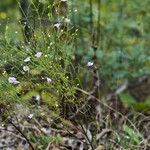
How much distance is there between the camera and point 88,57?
4.22 metres

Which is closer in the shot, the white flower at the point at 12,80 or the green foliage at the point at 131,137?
the white flower at the point at 12,80

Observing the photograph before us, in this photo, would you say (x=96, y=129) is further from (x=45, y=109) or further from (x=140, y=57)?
(x=140, y=57)

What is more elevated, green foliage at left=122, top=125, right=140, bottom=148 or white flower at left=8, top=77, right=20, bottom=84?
white flower at left=8, top=77, right=20, bottom=84

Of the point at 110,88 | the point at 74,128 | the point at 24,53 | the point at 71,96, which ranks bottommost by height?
the point at 110,88

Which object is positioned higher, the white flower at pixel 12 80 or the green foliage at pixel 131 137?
the white flower at pixel 12 80

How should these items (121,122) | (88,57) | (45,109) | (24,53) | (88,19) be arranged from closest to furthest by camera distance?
(24,53), (45,109), (121,122), (88,57), (88,19)

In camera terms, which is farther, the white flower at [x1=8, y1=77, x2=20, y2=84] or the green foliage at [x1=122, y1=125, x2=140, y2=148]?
the green foliage at [x1=122, y1=125, x2=140, y2=148]

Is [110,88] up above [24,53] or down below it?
below

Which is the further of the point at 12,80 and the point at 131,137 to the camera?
the point at 131,137

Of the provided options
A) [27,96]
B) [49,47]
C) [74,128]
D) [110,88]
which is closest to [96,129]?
[74,128]

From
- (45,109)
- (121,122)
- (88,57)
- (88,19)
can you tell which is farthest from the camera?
(88,19)

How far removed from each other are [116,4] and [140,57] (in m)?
0.91

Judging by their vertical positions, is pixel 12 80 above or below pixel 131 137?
above

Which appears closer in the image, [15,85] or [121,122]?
[15,85]
